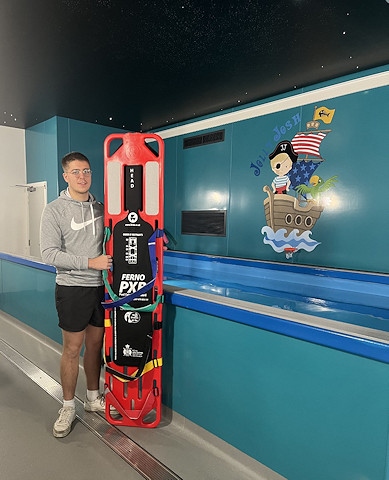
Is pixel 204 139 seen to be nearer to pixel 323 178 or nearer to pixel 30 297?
pixel 323 178

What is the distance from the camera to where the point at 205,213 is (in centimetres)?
422

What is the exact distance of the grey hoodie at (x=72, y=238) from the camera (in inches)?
70.0

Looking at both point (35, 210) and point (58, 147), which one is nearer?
point (58, 147)

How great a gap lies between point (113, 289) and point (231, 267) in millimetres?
1986

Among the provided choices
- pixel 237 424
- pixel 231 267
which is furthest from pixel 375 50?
pixel 237 424

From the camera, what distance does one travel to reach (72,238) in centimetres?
186

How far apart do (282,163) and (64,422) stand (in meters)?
2.91

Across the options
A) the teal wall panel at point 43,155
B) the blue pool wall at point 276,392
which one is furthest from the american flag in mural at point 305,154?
the teal wall panel at point 43,155

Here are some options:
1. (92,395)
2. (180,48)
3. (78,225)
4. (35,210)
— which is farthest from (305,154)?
(35,210)

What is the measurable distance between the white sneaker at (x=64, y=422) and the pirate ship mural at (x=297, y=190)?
240 cm

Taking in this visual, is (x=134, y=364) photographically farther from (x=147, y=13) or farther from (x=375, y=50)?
(x=375, y=50)

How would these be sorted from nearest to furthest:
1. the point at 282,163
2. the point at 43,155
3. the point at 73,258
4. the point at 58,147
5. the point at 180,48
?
the point at 73,258 → the point at 180,48 → the point at 282,163 → the point at 58,147 → the point at 43,155

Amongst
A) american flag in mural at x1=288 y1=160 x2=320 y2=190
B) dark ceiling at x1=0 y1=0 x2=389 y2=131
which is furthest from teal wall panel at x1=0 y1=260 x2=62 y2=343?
american flag in mural at x1=288 y1=160 x2=320 y2=190

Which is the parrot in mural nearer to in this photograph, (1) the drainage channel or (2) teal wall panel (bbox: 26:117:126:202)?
(1) the drainage channel
